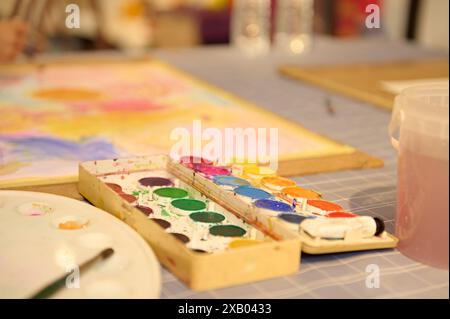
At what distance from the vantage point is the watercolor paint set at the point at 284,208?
2.50 ft

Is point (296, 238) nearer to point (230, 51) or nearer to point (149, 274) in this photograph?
point (149, 274)

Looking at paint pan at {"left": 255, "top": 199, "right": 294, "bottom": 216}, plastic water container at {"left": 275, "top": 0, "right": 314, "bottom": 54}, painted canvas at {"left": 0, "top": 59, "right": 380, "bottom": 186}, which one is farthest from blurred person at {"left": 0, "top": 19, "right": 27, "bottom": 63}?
paint pan at {"left": 255, "top": 199, "right": 294, "bottom": 216}

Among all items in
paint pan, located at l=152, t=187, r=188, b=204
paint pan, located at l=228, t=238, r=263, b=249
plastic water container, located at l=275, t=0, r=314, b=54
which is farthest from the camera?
plastic water container, located at l=275, t=0, r=314, b=54

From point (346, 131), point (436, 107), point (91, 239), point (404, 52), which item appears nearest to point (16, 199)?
point (91, 239)

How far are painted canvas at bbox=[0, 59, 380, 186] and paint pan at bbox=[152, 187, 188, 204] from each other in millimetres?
171

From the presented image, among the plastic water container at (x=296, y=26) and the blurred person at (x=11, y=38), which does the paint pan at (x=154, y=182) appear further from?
the plastic water container at (x=296, y=26)

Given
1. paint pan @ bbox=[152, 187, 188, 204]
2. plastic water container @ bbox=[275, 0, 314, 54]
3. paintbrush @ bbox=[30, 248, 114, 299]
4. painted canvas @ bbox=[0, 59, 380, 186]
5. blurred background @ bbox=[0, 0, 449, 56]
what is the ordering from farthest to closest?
blurred background @ bbox=[0, 0, 449, 56], plastic water container @ bbox=[275, 0, 314, 54], painted canvas @ bbox=[0, 59, 380, 186], paint pan @ bbox=[152, 187, 188, 204], paintbrush @ bbox=[30, 248, 114, 299]

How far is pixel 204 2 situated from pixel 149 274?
3.44 m

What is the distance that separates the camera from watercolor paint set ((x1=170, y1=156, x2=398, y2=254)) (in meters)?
0.76

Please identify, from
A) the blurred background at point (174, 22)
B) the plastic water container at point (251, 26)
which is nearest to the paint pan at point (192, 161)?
the plastic water container at point (251, 26)

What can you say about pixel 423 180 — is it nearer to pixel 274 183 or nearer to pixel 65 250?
pixel 274 183

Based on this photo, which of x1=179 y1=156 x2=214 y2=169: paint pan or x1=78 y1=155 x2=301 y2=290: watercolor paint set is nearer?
x1=78 y1=155 x2=301 y2=290: watercolor paint set

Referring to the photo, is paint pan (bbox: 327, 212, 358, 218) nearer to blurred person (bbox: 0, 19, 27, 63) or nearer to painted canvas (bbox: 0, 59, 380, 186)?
painted canvas (bbox: 0, 59, 380, 186)

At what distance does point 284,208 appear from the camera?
32.0 inches
